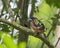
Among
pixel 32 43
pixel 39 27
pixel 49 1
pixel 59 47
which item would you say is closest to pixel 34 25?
pixel 39 27

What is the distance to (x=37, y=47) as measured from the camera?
3.92ft

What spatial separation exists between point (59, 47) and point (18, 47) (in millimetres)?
1299

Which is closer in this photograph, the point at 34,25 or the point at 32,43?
the point at 34,25

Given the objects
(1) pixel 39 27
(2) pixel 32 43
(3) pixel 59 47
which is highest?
(1) pixel 39 27

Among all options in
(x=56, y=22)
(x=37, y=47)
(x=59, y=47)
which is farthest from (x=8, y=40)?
(x=59, y=47)

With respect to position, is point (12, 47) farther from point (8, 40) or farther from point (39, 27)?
point (39, 27)

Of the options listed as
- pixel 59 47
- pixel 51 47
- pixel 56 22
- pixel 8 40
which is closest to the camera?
pixel 8 40

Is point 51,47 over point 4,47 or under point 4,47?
under

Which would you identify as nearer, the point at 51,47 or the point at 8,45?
the point at 8,45

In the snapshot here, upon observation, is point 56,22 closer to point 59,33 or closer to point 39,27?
point 39,27

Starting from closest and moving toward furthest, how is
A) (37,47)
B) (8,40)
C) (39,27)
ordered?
(8,40) → (39,27) → (37,47)

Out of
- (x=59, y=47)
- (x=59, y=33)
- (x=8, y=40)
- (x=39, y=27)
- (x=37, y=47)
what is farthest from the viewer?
(x=59, y=47)

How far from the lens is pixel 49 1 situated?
0.22 meters

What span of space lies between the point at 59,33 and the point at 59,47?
0.58ft
